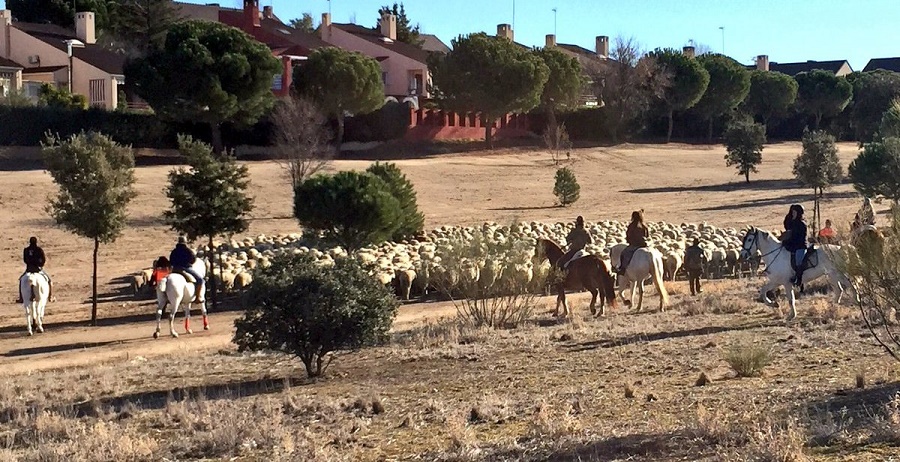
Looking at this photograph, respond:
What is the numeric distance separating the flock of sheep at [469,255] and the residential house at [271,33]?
2790cm

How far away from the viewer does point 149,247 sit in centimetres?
3494

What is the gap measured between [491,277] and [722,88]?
62.4m

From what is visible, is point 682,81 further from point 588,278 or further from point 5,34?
point 588,278

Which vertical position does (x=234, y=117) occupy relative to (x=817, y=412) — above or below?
above

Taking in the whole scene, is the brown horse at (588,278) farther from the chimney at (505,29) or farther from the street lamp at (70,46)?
the chimney at (505,29)

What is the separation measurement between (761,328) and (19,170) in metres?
36.6

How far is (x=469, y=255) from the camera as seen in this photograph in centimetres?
1898

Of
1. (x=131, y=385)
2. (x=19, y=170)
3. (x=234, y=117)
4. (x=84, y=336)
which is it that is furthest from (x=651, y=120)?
(x=131, y=385)

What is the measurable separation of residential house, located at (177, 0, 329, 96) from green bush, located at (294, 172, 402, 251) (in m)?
32.6

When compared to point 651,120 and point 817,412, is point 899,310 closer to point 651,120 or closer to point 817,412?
point 817,412

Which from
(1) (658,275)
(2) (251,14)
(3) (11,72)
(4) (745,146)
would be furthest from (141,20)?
(1) (658,275)

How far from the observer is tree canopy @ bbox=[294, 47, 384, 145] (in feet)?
190

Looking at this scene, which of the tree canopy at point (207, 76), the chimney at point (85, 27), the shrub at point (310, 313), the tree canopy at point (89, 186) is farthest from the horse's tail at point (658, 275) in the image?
the chimney at point (85, 27)

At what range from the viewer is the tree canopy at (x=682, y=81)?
75.1 metres
